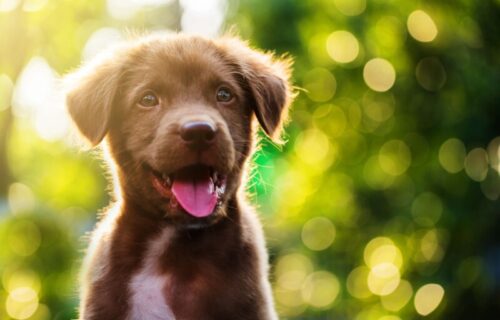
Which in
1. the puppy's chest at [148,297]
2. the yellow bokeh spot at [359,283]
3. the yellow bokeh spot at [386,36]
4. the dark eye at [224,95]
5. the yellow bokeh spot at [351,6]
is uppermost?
the yellow bokeh spot at [351,6]

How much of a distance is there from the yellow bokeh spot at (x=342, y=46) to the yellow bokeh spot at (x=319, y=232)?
414 centimetres

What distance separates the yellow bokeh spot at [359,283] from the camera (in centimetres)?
1975

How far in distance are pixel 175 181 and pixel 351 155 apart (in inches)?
584

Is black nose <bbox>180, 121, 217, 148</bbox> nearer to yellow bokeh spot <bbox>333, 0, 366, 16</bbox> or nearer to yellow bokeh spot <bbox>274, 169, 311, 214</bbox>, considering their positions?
yellow bokeh spot <bbox>274, 169, 311, 214</bbox>

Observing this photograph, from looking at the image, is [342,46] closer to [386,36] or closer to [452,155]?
[386,36]

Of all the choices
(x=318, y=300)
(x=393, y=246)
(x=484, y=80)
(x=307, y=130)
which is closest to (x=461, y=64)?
(x=484, y=80)

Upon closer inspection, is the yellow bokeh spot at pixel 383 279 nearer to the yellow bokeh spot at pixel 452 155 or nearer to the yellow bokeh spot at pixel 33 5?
the yellow bokeh spot at pixel 452 155

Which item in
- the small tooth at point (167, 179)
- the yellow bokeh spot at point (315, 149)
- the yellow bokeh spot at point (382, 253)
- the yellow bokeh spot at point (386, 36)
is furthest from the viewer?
the yellow bokeh spot at point (382, 253)

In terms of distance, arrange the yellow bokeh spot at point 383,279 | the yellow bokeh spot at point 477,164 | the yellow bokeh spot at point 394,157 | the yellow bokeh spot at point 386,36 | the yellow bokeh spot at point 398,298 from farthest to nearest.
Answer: the yellow bokeh spot at point 383,279 < the yellow bokeh spot at point 394,157 < the yellow bokeh spot at point 398,298 < the yellow bokeh spot at point 386,36 < the yellow bokeh spot at point 477,164

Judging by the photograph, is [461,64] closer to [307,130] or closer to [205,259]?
[307,130]

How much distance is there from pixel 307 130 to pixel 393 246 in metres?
3.57

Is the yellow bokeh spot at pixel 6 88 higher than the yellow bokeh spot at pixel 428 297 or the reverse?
higher

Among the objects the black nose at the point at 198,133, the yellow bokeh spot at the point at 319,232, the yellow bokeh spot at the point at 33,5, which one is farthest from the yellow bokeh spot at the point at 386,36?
the black nose at the point at 198,133

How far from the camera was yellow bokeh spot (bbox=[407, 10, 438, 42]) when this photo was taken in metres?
17.7
